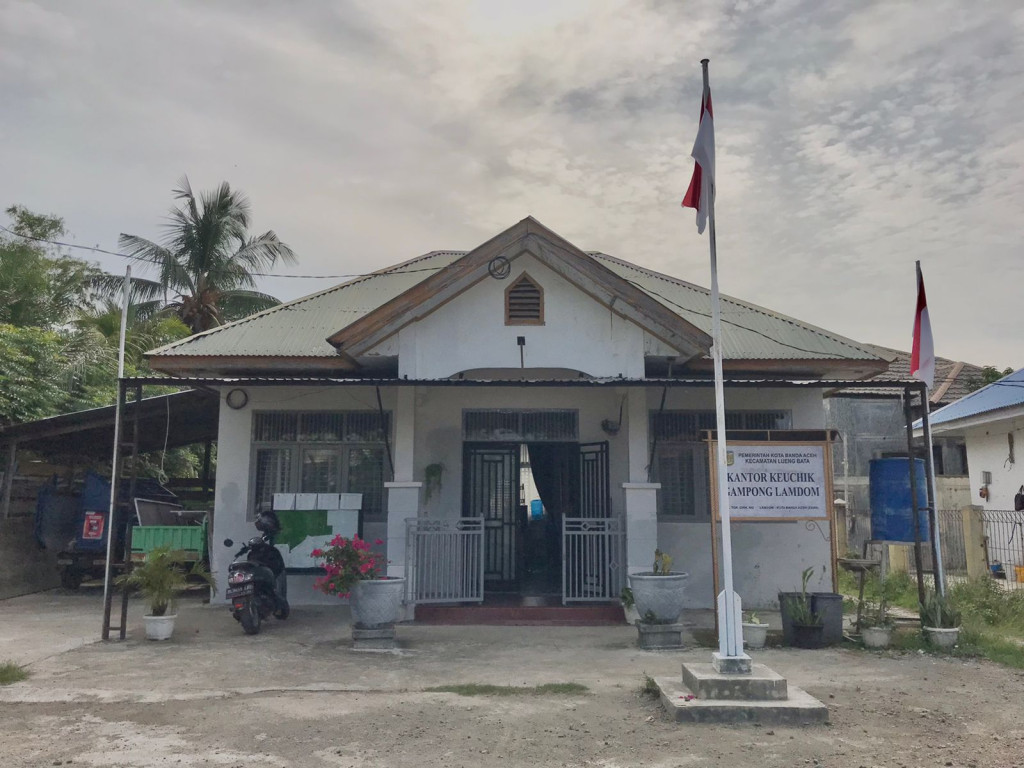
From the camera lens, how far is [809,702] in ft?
18.8

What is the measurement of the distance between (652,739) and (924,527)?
603 cm

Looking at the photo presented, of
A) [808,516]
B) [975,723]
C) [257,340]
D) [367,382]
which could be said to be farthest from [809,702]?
[257,340]

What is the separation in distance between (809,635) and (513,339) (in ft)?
16.0

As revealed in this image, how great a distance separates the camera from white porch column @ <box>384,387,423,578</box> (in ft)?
31.7

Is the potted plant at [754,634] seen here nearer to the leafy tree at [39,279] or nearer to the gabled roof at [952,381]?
the gabled roof at [952,381]

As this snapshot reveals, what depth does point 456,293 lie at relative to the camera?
33.1ft

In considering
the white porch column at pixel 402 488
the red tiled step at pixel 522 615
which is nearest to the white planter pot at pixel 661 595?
the red tiled step at pixel 522 615

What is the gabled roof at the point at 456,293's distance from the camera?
9.96 meters

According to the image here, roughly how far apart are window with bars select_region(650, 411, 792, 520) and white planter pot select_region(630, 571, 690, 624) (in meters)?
2.99

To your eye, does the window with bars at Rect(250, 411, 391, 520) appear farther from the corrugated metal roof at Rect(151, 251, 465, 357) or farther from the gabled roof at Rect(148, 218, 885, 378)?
the corrugated metal roof at Rect(151, 251, 465, 357)

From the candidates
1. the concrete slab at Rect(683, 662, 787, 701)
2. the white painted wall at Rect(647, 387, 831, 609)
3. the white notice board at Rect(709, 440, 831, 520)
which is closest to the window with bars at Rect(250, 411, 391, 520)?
the white painted wall at Rect(647, 387, 831, 609)

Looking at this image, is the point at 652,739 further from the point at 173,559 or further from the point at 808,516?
the point at 173,559

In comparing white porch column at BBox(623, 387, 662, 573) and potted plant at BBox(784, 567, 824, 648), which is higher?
white porch column at BBox(623, 387, 662, 573)

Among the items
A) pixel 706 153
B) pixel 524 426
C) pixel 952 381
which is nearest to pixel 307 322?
pixel 524 426
